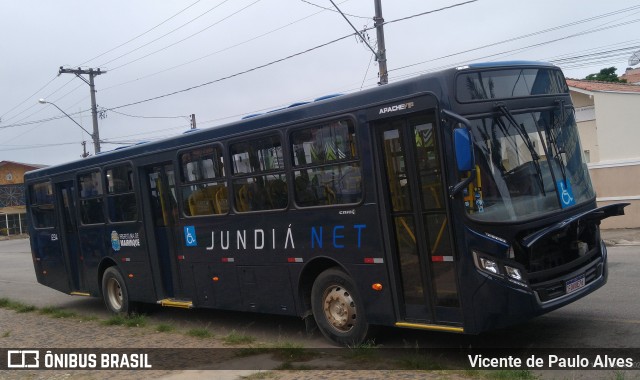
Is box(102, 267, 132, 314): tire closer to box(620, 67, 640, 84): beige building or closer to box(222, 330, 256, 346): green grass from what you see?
box(222, 330, 256, 346): green grass

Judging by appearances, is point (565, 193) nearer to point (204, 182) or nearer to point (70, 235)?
point (204, 182)

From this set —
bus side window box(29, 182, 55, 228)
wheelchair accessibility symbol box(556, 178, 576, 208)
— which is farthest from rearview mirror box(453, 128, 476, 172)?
bus side window box(29, 182, 55, 228)

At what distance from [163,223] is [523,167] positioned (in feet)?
21.1

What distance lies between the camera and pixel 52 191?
14.0m

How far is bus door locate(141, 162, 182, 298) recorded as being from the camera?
11000 millimetres

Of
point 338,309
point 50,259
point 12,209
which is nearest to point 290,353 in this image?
Result: point 338,309

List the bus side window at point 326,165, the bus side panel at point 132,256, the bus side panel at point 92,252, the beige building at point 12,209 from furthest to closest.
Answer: the beige building at point 12,209 < the bus side panel at point 92,252 < the bus side panel at point 132,256 < the bus side window at point 326,165

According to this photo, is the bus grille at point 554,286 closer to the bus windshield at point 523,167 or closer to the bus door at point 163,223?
the bus windshield at point 523,167

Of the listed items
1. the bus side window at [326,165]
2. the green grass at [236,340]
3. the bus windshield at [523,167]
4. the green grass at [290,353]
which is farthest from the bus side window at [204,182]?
the bus windshield at [523,167]

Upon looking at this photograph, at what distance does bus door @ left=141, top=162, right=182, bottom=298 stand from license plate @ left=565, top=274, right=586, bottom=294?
625cm

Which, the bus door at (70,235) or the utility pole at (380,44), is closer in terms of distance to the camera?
the bus door at (70,235)

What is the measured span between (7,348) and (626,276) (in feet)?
32.4

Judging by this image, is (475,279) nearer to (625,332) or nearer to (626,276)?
(625,332)

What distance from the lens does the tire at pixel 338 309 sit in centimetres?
802
